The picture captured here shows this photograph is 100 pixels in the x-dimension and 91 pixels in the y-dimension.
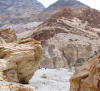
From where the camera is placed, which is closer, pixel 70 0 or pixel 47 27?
pixel 47 27

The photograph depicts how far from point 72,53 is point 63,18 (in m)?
7.37

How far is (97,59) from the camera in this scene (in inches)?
200

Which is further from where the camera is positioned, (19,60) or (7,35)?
(7,35)

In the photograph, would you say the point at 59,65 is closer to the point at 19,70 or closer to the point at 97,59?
the point at 19,70

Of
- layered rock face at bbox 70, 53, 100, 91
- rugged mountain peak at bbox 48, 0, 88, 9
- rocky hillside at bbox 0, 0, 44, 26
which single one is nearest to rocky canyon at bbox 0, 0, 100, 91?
layered rock face at bbox 70, 53, 100, 91

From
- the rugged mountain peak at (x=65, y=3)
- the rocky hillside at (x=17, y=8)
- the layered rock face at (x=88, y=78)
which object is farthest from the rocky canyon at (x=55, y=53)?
the rocky hillside at (x=17, y=8)

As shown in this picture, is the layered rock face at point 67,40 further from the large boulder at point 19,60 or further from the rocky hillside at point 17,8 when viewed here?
the rocky hillside at point 17,8

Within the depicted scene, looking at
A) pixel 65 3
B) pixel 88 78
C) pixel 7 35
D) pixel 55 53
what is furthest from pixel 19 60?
pixel 65 3

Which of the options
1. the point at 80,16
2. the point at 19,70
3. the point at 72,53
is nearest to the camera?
the point at 19,70

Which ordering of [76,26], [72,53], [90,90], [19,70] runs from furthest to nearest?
[76,26] → [72,53] → [19,70] → [90,90]

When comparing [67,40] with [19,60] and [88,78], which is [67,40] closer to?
[19,60]

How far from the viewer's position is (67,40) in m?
34.4

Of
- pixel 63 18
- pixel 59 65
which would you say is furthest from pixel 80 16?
pixel 59 65

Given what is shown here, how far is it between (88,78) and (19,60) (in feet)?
25.0
